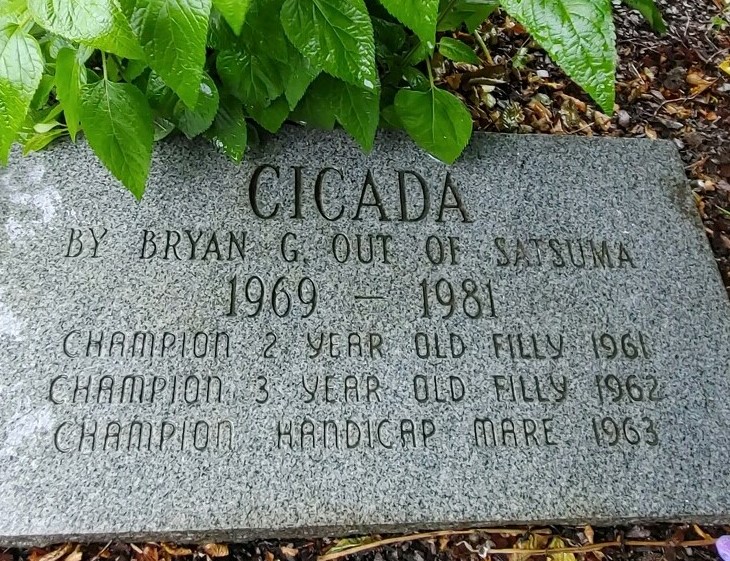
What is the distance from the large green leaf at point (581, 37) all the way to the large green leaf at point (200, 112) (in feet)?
2.67

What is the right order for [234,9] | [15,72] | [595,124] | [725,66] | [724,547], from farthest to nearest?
[725,66] < [595,124] < [724,547] < [15,72] < [234,9]

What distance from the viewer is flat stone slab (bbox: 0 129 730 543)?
159cm

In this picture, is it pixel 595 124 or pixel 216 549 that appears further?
pixel 595 124

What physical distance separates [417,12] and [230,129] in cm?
75

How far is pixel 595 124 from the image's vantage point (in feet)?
8.82

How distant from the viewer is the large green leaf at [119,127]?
1572 millimetres

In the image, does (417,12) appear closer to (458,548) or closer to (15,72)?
(15,72)

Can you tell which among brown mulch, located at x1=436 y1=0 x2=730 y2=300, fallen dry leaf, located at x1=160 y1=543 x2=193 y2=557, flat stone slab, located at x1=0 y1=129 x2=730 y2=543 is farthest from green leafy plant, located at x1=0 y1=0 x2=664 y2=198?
fallen dry leaf, located at x1=160 y1=543 x2=193 y2=557

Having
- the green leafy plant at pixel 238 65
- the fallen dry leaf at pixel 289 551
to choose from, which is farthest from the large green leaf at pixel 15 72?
the fallen dry leaf at pixel 289 551

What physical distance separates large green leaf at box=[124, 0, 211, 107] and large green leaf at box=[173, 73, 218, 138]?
1.16 feet

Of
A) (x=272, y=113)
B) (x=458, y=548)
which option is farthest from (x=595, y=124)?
(x=458, y=548)

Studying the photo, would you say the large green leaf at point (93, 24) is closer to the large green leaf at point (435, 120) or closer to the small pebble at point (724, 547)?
the large green leaf at point (435, 120)

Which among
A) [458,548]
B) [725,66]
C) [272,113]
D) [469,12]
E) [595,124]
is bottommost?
[458,548]

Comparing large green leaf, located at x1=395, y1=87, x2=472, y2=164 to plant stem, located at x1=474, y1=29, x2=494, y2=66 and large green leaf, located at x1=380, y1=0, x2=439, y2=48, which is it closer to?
large green leaf, located at x1=380, y1=0, x2=439, y2=48
